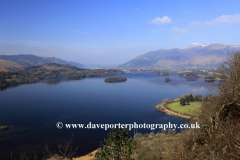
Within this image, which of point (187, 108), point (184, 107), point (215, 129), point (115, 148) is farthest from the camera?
point (184, 107)

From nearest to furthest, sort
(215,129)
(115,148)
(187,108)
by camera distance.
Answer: (115,148), (215,129), (187,108)

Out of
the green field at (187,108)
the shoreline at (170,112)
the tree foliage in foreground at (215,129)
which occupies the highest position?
the tree foliage in foreground at (215,129)

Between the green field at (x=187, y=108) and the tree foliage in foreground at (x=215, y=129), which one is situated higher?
the tree foliage in foreground at (x=215, y=129)

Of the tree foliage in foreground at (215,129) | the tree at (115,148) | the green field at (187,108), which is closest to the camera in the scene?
the tree at (115,148)

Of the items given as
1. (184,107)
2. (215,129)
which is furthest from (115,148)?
(184,107)

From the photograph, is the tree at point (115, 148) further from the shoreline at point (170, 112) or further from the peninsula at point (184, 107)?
the peninsula at point (184, 107)

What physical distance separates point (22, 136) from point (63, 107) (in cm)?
1177

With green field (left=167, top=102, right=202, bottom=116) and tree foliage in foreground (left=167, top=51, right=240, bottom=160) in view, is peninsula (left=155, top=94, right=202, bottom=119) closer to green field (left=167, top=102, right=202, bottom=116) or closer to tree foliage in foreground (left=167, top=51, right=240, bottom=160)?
green field (left=167, top=102, right=202, bottom=116)

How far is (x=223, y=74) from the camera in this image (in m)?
10.4

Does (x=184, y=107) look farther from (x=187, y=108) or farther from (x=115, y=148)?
(x=115, y=148)

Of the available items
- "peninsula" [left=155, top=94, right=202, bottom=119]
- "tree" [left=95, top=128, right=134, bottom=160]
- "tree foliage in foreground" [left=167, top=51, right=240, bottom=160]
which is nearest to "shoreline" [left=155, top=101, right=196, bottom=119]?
"peninsula" [left=155, top=94, right=202, bottom=119]

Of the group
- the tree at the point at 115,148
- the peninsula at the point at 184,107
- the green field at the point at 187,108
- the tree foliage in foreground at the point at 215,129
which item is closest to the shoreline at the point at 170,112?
the peninsula at the point at 184,107

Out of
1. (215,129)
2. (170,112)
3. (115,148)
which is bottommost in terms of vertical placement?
(170,112)

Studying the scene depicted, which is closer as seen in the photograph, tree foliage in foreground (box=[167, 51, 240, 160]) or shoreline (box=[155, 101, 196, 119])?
tree foliage in foreground (box=[167, 51, 240, 160])
